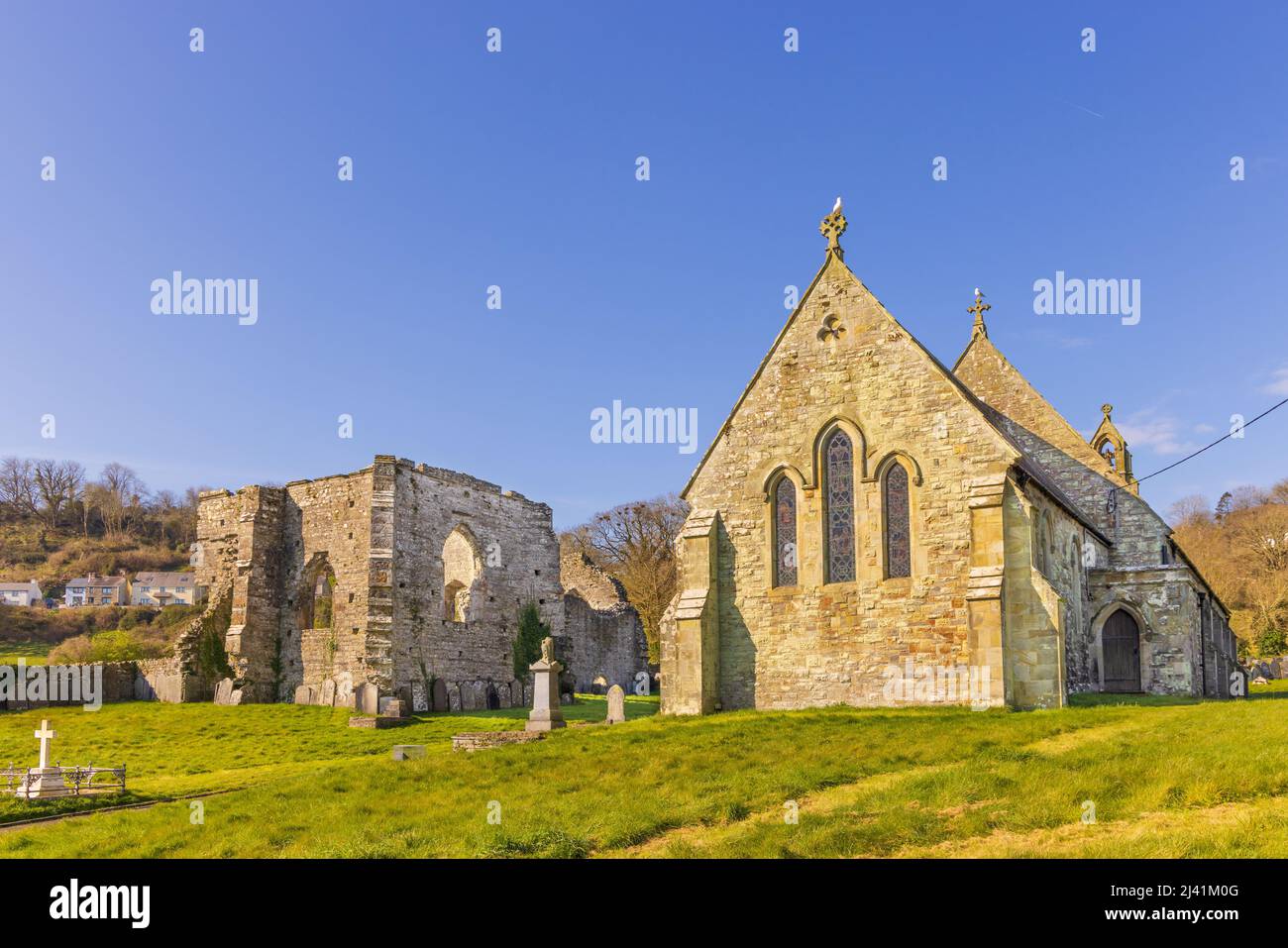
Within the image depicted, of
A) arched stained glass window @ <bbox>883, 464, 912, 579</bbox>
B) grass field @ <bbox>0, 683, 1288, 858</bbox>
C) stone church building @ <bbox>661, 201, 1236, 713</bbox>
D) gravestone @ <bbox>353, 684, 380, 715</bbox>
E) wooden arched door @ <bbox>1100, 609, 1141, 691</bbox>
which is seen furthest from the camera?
gravestone @ <bbox>353, 684, 380, 715</bbox>

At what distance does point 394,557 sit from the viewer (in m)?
33.7

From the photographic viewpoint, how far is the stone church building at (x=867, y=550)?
1928 centimetres

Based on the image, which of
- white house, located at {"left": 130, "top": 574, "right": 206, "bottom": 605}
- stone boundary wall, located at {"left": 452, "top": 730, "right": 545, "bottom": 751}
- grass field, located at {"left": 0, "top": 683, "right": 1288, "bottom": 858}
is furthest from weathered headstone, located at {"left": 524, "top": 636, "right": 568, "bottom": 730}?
white house, located at {"left": 130, "top": 574, "right": 206, "bottom": 605}

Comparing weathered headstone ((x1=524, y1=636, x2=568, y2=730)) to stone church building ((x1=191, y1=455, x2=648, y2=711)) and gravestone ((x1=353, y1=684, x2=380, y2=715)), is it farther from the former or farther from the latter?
stone church building ((x1=191, y1=455, x2=648, y2=711))

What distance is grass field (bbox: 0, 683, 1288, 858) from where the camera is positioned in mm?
9656

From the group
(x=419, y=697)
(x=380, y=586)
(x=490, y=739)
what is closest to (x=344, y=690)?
(x=419, y=697)

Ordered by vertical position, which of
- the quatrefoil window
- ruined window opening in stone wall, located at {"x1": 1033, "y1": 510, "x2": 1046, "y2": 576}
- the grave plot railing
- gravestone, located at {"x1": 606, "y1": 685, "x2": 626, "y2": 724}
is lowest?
the grave plot railing

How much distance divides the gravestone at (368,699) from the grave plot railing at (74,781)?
10921 millimetres

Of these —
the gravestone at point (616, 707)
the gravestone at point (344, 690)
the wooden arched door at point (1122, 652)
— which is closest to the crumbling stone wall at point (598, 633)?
the gravestone at point (344, 690)

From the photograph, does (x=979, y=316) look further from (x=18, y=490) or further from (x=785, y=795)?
(x=18, y=490)

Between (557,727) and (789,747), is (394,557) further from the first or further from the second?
(789,747)

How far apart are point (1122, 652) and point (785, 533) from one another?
11.1 metres

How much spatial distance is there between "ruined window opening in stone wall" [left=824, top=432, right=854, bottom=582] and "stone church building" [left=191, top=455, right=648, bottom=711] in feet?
54.7
